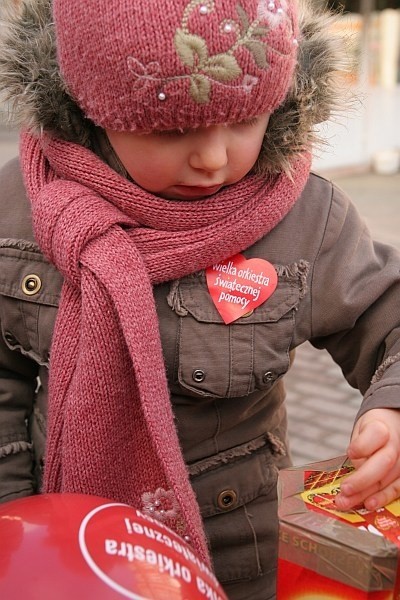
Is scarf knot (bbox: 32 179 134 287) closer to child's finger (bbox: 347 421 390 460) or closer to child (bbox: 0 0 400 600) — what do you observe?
child (bbox: 0 0 400 600)

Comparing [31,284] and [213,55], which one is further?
[31,284]

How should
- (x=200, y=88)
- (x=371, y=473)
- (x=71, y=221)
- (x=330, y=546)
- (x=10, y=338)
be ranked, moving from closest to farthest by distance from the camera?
(x=330, y=546)
(x=371, y=473)
(x=200, y=88)
(x=71, y=221)
(x=10, y=338)

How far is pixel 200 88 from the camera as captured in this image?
4.14ft

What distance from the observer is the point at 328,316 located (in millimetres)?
1538

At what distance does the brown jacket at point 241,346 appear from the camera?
4.98 feet

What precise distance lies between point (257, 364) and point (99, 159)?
0.47 metres

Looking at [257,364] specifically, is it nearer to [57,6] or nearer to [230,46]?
[230,46]

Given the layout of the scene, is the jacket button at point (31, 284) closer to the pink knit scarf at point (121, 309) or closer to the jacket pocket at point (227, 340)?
the pink knit scarf at point (121, 309)

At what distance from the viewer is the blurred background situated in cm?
350

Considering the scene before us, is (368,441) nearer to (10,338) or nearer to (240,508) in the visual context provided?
(240,508)

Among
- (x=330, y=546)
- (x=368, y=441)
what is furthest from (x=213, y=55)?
(x=330, y=546)

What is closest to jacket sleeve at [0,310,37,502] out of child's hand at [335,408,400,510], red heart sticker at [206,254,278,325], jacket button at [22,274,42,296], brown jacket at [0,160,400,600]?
brown jacket at [0,160,400,600]

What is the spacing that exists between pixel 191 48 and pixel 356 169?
33.7 ft

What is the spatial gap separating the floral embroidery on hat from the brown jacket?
0.37 meters
